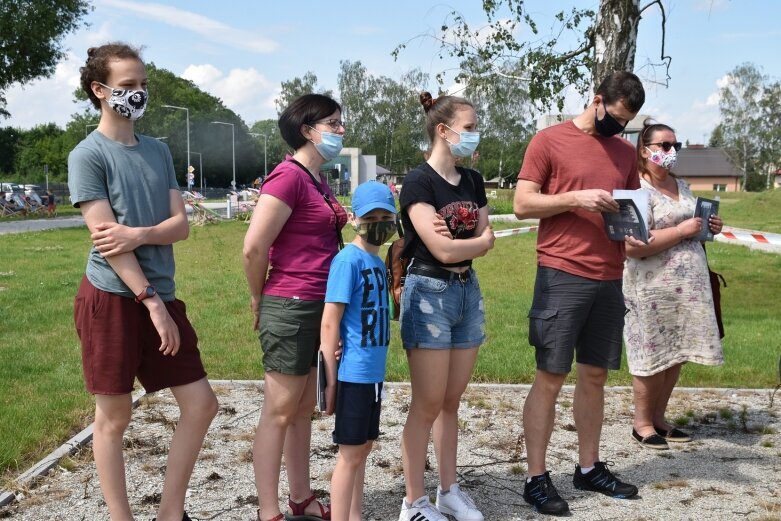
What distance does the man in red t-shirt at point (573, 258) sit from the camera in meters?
3.91

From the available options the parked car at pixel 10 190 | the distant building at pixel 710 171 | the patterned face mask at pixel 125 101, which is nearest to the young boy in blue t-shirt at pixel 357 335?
the patterned face mask at pixel 125 101

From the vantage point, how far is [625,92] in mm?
3883

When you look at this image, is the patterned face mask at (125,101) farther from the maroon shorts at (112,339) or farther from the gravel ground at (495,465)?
the gravel ground at (495,465)

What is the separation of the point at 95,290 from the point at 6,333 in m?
5.91

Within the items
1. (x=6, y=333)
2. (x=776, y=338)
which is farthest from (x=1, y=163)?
(x=776, y=338)

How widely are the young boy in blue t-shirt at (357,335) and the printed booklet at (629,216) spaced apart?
4.00 ft

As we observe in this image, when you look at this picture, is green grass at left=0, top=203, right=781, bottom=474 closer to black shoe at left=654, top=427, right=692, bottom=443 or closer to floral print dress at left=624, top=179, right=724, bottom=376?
black shoe at left=654, top=427, right=692, bottom=443

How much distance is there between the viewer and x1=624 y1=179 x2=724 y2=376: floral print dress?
4.84 meters

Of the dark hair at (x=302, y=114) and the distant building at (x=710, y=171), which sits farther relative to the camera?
the distant building at (x=710, y=171)

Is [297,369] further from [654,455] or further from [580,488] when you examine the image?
[654,455]

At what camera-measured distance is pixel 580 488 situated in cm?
420

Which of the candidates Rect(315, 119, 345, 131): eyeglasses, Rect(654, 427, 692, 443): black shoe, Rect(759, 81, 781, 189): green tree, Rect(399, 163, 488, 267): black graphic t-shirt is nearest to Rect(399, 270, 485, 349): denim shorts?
Rect(399, 163, 488, 267): black graphic t-shirt

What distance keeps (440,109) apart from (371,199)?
68 cm

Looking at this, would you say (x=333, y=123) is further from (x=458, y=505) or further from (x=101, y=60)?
(x=458, y=505)
